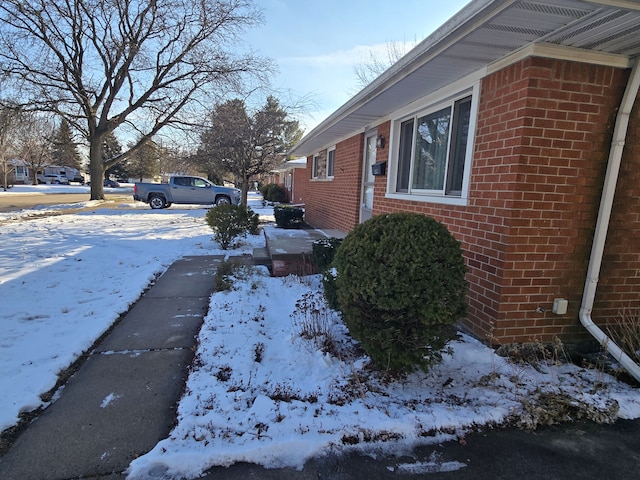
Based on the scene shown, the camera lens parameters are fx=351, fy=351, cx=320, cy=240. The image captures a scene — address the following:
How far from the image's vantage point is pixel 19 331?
11.6 ft

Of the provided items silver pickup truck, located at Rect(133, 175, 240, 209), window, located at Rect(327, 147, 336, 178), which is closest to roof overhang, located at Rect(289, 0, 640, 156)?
window, located at Rect(327, 147, 336, 178)

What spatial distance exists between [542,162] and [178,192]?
745 inches

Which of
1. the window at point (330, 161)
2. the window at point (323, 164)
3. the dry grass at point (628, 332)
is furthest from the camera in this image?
the window at point (323, 164)

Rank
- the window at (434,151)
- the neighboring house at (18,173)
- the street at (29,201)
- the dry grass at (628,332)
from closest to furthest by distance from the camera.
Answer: the dry grass at (628,332) < the window at (434,151) < the street at (29,201) < the neighboring house at (18,173)

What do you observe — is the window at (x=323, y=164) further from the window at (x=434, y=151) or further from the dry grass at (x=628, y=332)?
the dry grass at (x=628, y=332)

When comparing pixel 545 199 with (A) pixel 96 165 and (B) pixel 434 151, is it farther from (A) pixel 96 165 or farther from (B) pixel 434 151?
(A) pixel 96 165

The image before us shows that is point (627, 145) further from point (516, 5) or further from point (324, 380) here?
point (324, 380)

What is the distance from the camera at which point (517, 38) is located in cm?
275

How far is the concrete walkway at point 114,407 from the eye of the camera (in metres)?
1.97

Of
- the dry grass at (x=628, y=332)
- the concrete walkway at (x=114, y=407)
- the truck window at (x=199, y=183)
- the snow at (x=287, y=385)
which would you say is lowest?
the concrete walkway at (x=114, y=407)

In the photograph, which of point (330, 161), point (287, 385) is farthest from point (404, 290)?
point (330, 161)

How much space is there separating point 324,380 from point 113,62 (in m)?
20.9

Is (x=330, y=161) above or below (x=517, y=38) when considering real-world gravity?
below

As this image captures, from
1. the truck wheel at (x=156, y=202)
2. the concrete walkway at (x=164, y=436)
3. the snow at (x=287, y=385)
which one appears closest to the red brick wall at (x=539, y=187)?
the snow at (x=287, y=385)
